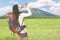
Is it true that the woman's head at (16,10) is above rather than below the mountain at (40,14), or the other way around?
above

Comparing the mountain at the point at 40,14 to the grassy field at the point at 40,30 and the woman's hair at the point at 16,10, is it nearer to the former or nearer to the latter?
the grassy field at the point at 40,30

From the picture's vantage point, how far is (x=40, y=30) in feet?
5.74

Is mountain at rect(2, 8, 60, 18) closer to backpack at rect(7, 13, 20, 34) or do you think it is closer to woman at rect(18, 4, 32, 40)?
woman at rect(18, 4, 32, 40)

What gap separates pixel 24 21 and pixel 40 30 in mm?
209

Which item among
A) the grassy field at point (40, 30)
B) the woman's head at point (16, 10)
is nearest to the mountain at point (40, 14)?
the grassy field at point (40, 30)

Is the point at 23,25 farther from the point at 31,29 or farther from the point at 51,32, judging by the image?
the point at 51,32

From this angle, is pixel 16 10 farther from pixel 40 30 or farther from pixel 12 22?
pixel 40 30

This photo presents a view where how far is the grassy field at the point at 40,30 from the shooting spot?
1.74 m

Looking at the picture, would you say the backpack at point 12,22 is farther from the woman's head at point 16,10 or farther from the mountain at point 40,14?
the mountain at point 40,14

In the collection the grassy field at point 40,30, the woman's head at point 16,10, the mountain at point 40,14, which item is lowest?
the grassy field at point 40,30

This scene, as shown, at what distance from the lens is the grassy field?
5.72 ft

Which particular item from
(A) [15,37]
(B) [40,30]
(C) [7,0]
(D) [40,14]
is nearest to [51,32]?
(B) [40,30]

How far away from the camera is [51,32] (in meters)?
1.74

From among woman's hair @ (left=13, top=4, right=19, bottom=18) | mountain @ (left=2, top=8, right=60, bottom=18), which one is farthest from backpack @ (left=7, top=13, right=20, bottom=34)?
mountain @ (left=2, top=8, right=60, bottom=18)
